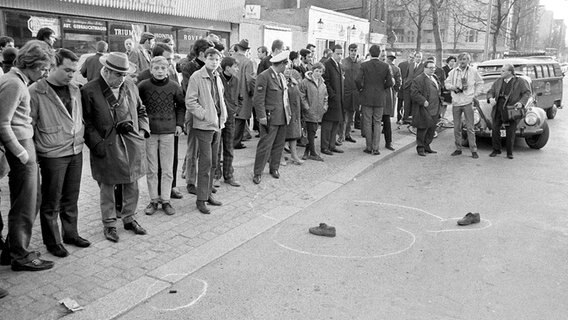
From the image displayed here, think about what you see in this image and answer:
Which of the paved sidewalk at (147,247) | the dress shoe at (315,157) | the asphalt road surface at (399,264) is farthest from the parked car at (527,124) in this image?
the paved sidewalk at (147,247)

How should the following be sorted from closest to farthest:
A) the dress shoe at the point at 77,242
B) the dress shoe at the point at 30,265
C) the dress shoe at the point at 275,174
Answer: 1. the dress shoe at the point at 30,265
2. the dress shoe at the point at 77,242
3. the dress shoe at the point at 275,174

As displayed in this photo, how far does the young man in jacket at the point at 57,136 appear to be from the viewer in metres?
4.55

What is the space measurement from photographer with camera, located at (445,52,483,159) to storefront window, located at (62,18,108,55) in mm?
10517

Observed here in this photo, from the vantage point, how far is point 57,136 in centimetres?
462

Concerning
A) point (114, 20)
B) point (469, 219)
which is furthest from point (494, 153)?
point (114, 20)

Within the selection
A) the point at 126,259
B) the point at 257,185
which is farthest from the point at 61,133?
the point at 257,185

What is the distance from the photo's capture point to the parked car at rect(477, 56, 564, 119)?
568 inches

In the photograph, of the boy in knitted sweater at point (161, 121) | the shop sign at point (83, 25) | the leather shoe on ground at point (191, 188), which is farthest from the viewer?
the shop sign at point (83, 25)

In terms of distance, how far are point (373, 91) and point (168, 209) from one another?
17.3 ft

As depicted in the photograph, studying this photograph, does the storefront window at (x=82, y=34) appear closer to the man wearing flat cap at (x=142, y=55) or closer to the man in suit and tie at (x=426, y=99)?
the man wearing flat cap at (x=142, y=55)

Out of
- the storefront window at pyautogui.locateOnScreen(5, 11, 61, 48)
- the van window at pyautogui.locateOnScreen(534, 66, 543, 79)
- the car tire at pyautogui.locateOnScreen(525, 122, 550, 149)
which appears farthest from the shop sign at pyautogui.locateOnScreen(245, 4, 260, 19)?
the car tire at pyautogui.locateOnScreen(525, 122, 550, 149)

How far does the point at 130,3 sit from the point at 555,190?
13465 mm

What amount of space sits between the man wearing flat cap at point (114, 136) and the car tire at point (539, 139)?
357 inches

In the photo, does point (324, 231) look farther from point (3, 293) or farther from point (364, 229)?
point (3, 293)
